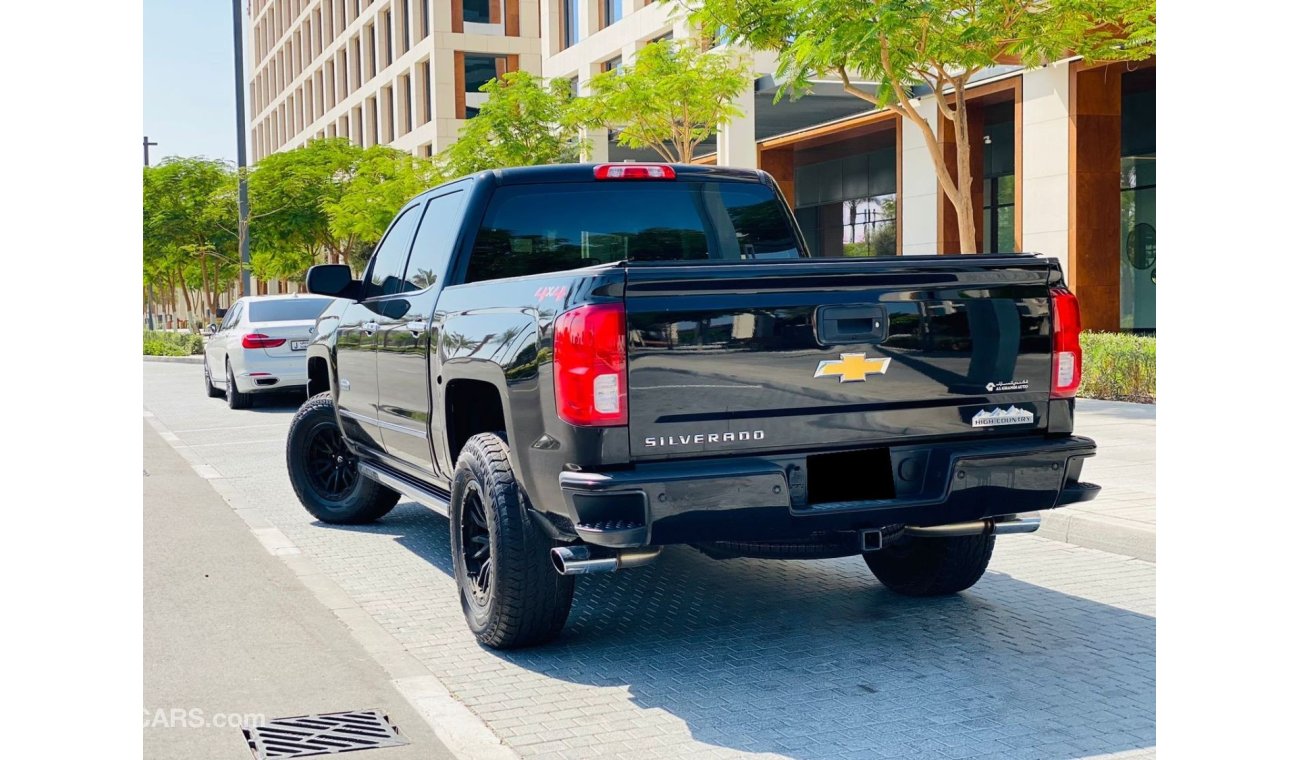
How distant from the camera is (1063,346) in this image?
536 centimetres

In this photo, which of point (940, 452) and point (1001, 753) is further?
point (940, 452)

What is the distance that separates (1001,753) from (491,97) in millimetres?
24243

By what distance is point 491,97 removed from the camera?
88.9 feet

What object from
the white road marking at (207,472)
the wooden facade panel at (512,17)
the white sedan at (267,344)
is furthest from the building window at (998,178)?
the wooden facade panel at (512,17)

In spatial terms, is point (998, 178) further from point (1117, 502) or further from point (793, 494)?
point (793, 494)

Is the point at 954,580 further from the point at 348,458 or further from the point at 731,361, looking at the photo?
the point at 348,458

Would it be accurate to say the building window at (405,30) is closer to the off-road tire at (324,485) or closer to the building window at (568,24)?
the building window at (568,24)

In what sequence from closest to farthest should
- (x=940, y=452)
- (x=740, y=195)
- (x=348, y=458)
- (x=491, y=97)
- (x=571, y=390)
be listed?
(x=571, y=390) → (x=940, y=452) → (x=740, y=195) → (x=348, y=458) → (x=491, y=97)

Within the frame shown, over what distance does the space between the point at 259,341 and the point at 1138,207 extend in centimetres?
1552

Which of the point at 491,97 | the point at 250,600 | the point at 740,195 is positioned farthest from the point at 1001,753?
the point at 491,97

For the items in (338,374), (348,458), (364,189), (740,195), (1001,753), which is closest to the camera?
(1001,753)

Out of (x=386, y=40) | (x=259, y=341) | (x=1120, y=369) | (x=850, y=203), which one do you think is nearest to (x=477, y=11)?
(x=386, y=40)

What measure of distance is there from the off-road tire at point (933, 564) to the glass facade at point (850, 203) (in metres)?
22.8
